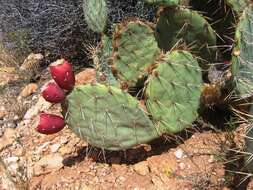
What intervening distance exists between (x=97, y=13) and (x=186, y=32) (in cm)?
77

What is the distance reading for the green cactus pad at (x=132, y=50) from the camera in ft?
12.1

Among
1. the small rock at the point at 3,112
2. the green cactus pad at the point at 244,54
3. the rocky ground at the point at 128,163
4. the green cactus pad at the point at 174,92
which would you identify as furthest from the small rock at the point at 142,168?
the small rock at the point at 3,112

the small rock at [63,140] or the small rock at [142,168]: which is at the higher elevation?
the small rock at [142,168]

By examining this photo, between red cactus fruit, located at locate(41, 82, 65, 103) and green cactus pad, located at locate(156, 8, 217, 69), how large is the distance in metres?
0.79

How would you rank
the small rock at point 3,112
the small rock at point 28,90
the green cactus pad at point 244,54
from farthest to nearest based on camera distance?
the small rock at point 28,90
the small rock at point 3,112
the green cactus pad at point 244,54

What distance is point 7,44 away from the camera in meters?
5.49

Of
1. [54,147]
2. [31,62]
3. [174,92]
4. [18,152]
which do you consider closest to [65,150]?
[54,147]

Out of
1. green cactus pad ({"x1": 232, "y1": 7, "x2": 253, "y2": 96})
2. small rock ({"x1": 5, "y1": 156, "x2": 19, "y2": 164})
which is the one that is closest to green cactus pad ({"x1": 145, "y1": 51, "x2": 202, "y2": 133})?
green cactus pad ({"x1": 232, "y1": 7, "x2": 253, "y2": 96})

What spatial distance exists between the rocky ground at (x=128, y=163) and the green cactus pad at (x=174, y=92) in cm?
17

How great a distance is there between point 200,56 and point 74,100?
100 centimetres

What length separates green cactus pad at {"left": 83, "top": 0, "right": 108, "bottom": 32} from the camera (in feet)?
13.3

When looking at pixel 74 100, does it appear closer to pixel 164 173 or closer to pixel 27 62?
pixel 164 173

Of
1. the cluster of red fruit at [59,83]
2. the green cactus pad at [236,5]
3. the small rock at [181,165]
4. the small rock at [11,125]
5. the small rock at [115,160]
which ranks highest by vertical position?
the green cactus pad at [236,5]

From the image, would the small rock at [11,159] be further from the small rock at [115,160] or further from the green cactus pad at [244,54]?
the green cactus pad at [244,54]
